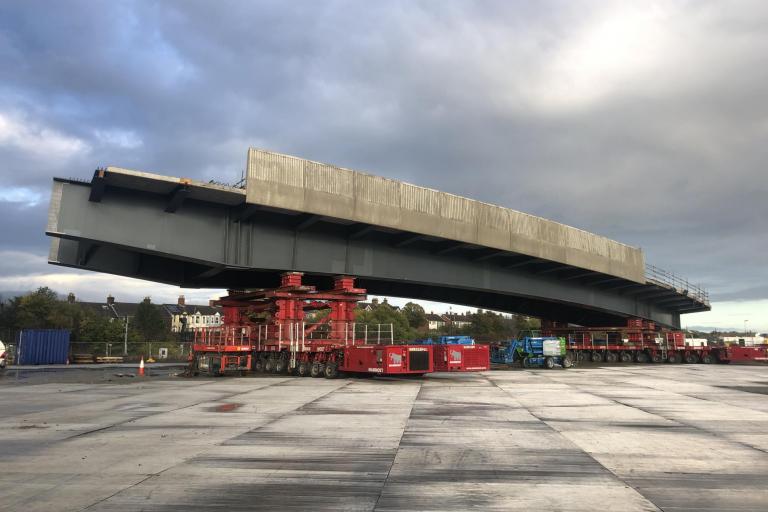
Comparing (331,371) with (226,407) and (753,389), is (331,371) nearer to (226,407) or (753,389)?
(226,407)

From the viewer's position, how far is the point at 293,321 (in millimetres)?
26625

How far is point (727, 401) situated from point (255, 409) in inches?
586

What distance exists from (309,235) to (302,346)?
5469mm

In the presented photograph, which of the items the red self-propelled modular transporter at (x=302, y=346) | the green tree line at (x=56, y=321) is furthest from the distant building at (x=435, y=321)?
the red self-propelled modular transporter at (x=302, y=346)

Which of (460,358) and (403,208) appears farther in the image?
(403,208)

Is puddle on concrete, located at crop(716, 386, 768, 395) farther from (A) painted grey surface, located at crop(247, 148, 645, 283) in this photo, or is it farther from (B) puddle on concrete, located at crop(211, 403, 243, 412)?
(B) puddle on concrete, located at crop(211, 403, 243, 412)

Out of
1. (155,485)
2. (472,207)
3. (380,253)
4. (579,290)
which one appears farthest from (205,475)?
(579,290)

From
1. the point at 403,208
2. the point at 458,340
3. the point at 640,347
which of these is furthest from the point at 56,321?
the point at 640,347

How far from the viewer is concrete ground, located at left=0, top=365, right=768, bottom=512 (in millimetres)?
6387

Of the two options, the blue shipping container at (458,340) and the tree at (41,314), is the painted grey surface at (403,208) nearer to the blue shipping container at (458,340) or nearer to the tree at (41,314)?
the blue shipping container at (458,340)

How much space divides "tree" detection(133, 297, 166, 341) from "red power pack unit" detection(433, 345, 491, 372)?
189 feet

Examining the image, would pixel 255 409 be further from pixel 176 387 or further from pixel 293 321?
pixel 293 321

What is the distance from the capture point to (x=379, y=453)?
29.1 ft

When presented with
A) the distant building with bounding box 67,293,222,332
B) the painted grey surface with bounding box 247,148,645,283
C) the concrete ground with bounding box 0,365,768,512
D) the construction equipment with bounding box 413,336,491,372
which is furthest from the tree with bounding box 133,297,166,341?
the concrete ground with bounding box 0,365,768,512
